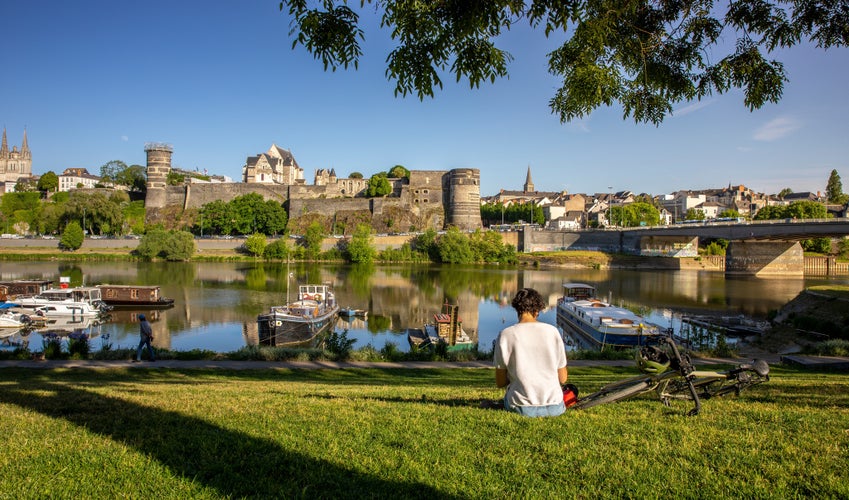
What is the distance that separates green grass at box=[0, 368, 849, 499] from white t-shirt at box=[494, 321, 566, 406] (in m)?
0.25

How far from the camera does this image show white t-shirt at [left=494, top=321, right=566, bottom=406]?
4.67m

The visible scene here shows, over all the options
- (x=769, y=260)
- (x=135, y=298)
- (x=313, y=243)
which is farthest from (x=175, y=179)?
(x=769, y=260)

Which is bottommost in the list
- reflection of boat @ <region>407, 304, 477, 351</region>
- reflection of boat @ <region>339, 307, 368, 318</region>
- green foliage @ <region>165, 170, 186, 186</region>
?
reflection of boat @ <region>339, 307, 368, 318</region>

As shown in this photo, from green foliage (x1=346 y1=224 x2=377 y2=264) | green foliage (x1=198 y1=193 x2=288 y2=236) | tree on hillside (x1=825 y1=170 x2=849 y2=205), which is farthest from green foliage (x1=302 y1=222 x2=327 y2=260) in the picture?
tree on hillside (x1=825 y1=170 x2=849 y2=205)

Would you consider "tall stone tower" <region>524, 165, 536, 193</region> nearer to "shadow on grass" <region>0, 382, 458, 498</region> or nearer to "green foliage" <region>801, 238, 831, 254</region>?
"green foliage" <region>801, 238, 831, 254</region>

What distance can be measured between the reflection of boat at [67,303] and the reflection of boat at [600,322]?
83.2 feet

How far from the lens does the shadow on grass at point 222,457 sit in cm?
363

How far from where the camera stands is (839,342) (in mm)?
15539

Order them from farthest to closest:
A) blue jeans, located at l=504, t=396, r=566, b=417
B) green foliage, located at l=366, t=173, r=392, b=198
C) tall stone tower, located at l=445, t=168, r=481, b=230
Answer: green foliage, located at l=366, t=173, r=392, b=198, tall stone tower, located at l=445, t=168, r=481, b=230, blue jeans, located at l=504, t=396, r=566, b=417

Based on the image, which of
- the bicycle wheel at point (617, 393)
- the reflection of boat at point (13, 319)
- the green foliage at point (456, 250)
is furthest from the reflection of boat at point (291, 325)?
the green foliage at point (456, 250)

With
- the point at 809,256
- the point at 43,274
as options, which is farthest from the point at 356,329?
the point at 809,256

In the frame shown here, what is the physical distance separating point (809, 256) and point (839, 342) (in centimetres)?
6145

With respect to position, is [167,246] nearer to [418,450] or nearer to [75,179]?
[418,450]

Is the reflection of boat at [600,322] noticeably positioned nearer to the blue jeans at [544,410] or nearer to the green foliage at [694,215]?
the blue jeans at [544,410]
